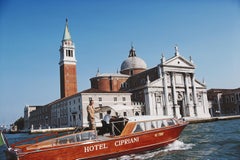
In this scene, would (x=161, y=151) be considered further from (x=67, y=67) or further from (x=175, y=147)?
(x=67, y=67)

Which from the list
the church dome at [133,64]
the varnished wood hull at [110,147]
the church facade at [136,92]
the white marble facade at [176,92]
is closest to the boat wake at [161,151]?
the varnished wood hull at [110,147]

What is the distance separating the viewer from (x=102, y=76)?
4856cm

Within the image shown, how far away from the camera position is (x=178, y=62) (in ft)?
150

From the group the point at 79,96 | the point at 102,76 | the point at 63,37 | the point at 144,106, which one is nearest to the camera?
the point at 79,96

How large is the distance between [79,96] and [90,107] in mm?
27487

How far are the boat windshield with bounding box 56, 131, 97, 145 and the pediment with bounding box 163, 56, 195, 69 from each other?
34552mm

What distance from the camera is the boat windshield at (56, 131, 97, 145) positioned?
980 centimetres

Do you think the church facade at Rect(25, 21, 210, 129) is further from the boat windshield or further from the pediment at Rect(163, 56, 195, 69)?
the boat windshield

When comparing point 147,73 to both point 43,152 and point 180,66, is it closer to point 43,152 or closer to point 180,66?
point 180,66

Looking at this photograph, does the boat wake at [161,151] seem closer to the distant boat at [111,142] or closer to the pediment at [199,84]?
the distant boat at [111,142]

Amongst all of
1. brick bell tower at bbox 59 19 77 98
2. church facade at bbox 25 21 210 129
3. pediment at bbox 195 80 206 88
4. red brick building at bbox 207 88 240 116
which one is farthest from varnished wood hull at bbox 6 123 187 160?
red brick building at bbox 207 88 240 116

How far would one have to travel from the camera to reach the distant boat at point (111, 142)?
9281 millimetres

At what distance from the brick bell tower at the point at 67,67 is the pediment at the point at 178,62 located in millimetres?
18328

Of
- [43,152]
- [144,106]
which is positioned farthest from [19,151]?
[144,106]
